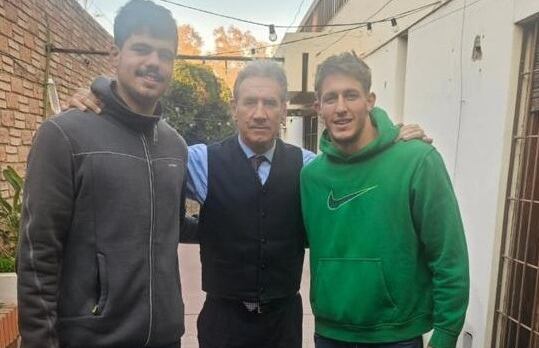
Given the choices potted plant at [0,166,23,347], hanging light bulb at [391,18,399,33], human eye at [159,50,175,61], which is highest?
hanging light bulb at [391,18,399,33]

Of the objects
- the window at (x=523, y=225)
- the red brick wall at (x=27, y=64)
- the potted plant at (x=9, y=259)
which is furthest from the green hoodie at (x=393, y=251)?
the red brick wall at (x=27, y=64)

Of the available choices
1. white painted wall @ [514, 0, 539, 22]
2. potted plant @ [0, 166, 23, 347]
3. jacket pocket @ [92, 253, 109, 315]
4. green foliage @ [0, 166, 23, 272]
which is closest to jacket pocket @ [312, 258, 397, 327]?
jacket pocket @ [92, 253, 109, 315]

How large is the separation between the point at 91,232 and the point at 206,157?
0.81 m

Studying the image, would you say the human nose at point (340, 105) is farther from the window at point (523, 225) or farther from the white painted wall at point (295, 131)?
the white painted wall at point (295, 131)

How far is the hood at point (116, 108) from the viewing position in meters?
1.70

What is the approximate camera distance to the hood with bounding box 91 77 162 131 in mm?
1700

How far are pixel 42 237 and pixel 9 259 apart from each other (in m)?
2.74

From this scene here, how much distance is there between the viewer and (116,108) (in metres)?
1.70

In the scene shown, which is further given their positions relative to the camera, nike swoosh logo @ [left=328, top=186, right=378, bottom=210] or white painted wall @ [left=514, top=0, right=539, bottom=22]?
white painted wall @ [left=514, top=0, right=539, bottom=22]

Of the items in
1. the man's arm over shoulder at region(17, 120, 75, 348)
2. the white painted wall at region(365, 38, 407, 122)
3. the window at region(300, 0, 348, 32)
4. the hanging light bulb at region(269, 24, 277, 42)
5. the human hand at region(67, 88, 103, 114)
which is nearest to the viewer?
the man's arm over shoulder at region(17, 120, 75, 348)

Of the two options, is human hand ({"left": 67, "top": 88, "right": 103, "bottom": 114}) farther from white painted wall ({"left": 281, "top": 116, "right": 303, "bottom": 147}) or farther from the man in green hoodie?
white painted wall ({"left": 281, "top": 116, "right": 303, "bottom": 147})

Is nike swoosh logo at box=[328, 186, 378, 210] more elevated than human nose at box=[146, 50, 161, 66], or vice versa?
human nose at box=[146, 50, 161, 66]

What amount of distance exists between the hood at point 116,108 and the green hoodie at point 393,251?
2.66ft

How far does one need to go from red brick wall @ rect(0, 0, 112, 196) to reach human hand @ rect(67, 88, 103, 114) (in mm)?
2978
